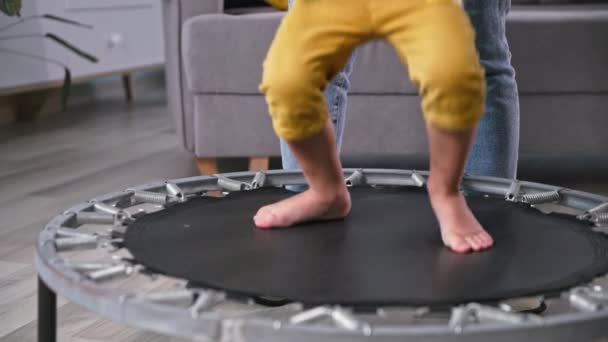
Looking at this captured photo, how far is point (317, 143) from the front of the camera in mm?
906

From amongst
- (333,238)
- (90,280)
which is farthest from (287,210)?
(90,280)

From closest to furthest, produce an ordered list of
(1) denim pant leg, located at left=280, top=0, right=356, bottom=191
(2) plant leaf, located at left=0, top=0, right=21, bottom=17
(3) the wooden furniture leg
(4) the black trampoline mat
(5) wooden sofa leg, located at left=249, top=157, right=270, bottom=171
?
(4) the black trampoline mat < (1) denim pant leg, located at left=280, top=0, right=356, bottom=191 < (5) wooden sofa leg, located at left=249, top=157, right=270, bottom=171 < (2) plant leaf, located at left=0, top=0, right=21, bottom=17 < (3) the wooden furniture leg

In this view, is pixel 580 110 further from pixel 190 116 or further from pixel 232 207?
pixel 232 207

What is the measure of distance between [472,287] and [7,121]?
8.45 feet

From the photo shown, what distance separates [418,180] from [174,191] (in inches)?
13.7

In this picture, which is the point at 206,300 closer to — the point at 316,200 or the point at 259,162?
the point at 316,200

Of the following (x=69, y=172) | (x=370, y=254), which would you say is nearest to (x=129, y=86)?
(x=69, y=172)

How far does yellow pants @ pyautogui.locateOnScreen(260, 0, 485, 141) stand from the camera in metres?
0.79

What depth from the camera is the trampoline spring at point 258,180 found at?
3.91 ft

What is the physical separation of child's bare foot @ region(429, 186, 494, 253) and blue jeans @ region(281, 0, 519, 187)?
13.0 inches

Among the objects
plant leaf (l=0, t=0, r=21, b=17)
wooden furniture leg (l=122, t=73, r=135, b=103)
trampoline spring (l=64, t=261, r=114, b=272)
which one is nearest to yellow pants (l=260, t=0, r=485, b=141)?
trampoline spring (l=64, t=261, r=114, b=272)

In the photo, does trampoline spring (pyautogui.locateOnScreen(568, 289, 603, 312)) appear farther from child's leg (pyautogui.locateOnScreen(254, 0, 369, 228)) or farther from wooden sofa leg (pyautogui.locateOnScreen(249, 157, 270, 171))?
wooden sofa leg (pyautogui.locateOnScreen(249, 157, 270, 171))

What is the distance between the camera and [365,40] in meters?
0.88

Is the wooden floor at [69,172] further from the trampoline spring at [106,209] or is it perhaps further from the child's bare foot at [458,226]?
the child's bare foot at [458,226]
